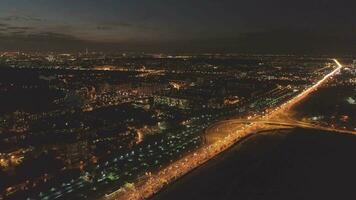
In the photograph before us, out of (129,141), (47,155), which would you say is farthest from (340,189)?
(47,155)

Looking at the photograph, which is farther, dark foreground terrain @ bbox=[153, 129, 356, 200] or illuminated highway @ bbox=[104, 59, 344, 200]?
dark foreground terrain @ bbox=[153, 129, 356, 200]

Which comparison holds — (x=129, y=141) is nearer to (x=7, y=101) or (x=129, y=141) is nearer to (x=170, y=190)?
(x=170, y=190)

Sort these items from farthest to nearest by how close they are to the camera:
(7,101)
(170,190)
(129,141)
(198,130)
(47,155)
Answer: (7,101) < (198,130) < (129,141) < (47,155) < (170,190)

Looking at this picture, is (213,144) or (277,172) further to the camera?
(213,144)

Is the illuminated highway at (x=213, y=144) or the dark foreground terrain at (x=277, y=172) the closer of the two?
the illuminated highway at (x=213, y=144)
